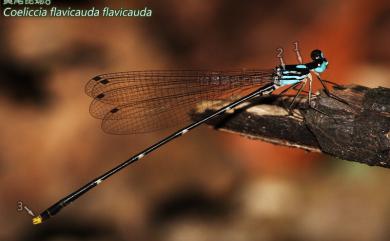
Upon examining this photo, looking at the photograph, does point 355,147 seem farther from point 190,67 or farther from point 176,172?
point 190,67

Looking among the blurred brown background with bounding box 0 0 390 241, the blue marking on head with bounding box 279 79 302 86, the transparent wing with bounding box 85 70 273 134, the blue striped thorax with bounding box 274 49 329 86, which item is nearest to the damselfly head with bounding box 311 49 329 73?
the blue striped thorax with bounding box 274 49 329 86

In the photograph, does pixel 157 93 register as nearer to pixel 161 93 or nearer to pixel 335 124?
pixel 161 93

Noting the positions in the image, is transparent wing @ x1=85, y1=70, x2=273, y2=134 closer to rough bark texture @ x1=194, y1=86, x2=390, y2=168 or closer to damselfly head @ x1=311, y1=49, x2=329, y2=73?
damselfly head @ x1=311, y1=49, x2=329, y2=73

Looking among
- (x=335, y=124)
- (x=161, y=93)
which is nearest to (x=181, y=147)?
(x=161, y=93)

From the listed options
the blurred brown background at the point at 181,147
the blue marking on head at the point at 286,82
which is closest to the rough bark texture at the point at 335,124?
the blue marking on head at the point at 286,82

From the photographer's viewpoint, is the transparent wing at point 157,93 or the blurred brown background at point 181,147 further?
the blurred brown background at point 181,147

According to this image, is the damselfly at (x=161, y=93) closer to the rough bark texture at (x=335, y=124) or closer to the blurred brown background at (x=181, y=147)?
the rough bark texture at (x=335, y=124)

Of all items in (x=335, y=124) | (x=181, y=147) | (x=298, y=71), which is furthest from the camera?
(x=181, y=147)

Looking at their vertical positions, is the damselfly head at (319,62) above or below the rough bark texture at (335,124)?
above
